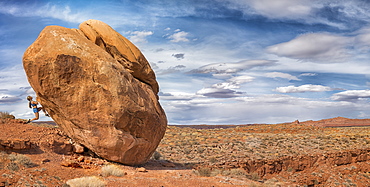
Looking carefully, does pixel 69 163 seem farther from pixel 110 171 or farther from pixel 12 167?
pixel 12 167

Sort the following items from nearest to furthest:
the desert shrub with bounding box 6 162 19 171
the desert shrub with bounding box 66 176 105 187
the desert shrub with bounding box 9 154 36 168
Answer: the desert shrub with bounding box 66 176 105 187 → the desert shrub with bounding box 6 162 19 171 → the desert shrub with bounding box 9 154 36 168

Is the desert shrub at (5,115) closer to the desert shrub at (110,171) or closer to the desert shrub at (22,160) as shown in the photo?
the desert shrub at (22,160)

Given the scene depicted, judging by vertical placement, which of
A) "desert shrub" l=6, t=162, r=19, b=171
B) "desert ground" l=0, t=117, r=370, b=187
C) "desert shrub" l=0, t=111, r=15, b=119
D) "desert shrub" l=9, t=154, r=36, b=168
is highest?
"desert shrub" l=0, t=111, r=15, b=119

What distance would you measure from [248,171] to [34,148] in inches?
496

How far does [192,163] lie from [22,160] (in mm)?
9920

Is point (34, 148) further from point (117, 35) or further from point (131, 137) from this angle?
point (117, 35)

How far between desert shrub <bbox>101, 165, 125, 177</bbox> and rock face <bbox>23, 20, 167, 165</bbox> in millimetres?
852

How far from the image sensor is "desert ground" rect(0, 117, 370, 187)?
10016 mm

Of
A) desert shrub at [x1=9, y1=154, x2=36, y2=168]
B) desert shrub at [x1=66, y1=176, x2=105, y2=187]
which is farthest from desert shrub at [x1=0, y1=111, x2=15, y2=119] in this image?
desert shrub at [x1=66, y1=176, x2=105, y2=187]

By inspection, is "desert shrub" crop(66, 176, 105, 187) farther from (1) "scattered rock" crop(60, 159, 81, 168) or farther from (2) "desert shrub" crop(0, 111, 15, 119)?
(2) "desert shrub" crop(0, 111, 15, 119)

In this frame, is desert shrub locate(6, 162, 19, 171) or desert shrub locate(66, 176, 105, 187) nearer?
Answer: desert shrub locate(66, 176, 105, 187)

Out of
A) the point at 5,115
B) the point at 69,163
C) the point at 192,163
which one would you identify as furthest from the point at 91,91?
the point at 192,163

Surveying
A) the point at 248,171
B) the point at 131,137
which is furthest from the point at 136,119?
the point at 248,171

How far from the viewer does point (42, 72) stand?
10805 mm
